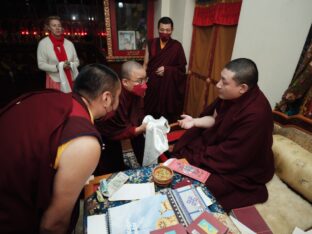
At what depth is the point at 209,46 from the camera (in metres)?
3.21

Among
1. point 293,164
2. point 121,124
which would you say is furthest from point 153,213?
point 293,164

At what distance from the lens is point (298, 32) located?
2004mm

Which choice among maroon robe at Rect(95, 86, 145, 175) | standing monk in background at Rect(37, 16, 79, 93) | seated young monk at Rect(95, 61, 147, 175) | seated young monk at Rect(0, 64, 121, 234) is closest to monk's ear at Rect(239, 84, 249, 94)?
seated young monk at Rect(95, 61, 147, 175)

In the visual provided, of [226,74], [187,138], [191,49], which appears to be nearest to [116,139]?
[187,138]

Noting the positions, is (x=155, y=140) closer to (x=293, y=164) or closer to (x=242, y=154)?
(x=242, y=154)

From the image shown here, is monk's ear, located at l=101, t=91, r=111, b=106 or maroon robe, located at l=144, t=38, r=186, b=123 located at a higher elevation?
monk's ear, located at l=101, t=91, r=111, b=106

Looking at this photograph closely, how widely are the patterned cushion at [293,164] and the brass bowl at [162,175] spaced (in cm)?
117

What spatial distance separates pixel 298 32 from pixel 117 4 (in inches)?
120

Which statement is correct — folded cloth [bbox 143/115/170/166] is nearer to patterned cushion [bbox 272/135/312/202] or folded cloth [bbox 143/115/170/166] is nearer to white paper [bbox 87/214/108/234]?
Answer: white paper [bbox 87/214/108/234]

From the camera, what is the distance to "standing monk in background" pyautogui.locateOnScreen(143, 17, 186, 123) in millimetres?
3307

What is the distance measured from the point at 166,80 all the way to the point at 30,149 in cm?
277

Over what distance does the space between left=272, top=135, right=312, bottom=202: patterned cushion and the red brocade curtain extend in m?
1.45

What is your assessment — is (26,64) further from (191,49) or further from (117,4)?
(191,49)

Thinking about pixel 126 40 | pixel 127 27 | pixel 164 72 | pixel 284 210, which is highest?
pixel 127 27
